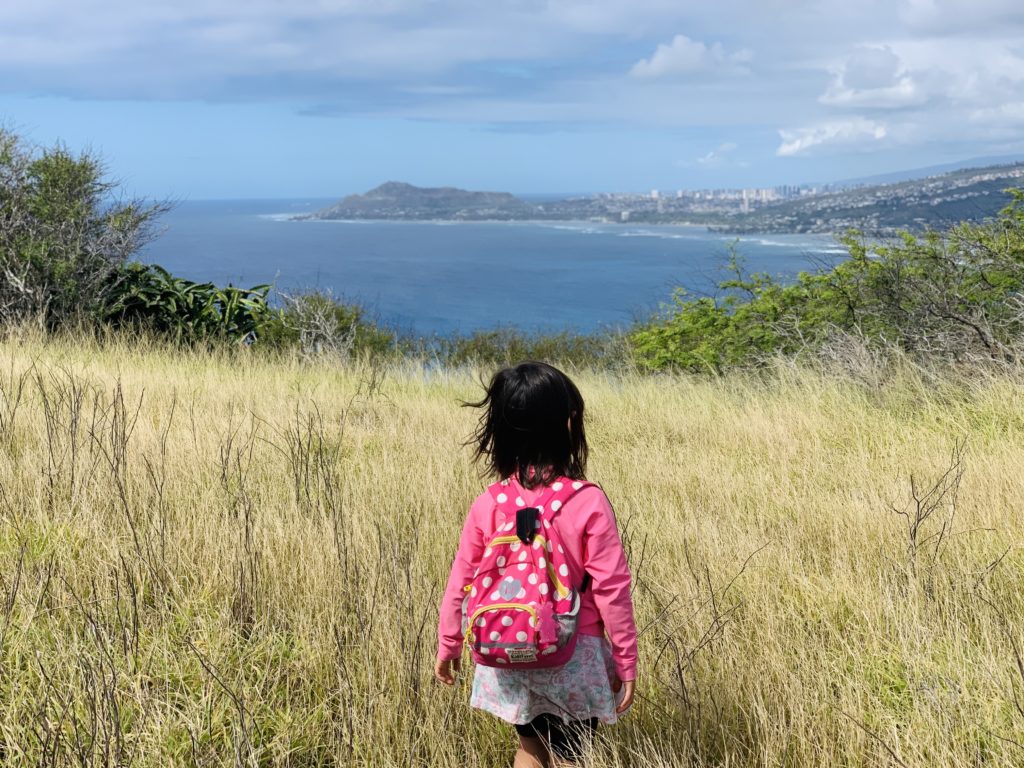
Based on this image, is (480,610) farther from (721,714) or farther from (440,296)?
(440,296)

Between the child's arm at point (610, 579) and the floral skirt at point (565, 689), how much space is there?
0.07m

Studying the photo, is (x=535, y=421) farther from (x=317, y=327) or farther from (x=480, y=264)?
(x=480, y=264)

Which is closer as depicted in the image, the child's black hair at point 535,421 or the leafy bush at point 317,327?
the child's black hair at point 535,421

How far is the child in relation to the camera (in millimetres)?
2111

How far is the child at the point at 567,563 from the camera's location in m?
2.11

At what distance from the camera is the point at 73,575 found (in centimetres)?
338

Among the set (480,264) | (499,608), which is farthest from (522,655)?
(480,264)

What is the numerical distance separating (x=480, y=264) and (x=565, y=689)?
365ft

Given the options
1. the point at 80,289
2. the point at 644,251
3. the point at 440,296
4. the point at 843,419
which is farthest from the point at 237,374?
the point at 644,251

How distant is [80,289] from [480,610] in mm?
11531

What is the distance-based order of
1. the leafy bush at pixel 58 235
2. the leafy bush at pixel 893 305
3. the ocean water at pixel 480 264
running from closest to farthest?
the leafy bush at pixel 893 305, the leafy bush at pixel 58 235, the ocean water at pixel 480 264

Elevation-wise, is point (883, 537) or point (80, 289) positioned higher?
point (80, 289)

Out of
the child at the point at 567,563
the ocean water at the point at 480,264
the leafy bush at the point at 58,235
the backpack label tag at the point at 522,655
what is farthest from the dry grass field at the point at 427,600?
the ocean water at the point at 480,264

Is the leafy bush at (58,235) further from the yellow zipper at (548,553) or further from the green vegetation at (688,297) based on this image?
the yellow zipper at (548,553)
